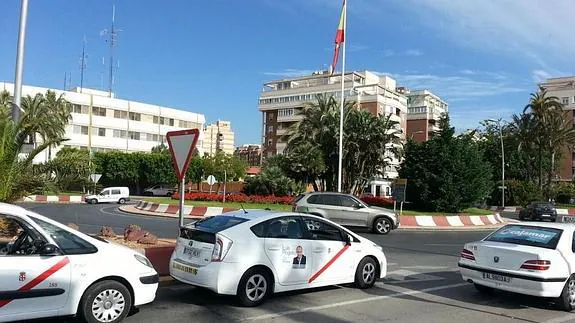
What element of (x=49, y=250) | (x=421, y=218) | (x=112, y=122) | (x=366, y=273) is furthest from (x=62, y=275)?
(x=112, y=122)

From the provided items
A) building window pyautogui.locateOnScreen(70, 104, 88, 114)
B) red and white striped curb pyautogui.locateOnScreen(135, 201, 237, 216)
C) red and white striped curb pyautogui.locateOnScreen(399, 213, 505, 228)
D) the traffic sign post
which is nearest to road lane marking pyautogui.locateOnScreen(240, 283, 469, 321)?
the traffic sign post

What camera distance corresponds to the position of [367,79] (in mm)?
112250

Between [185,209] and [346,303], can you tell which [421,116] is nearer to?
[185,209]

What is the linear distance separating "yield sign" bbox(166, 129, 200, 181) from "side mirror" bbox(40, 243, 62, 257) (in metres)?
3.53

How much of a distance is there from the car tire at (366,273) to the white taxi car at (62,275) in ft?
13.8

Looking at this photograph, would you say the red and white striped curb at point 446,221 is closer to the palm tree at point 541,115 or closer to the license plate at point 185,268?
the license plate at point 185,268

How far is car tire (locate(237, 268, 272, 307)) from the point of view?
7848 millimetres

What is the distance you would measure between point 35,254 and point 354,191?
34.3 m

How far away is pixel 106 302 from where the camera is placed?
6582mm

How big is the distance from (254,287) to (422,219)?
21139 millimetres

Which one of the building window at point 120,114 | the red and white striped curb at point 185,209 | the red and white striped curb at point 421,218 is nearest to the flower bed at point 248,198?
the red and white striped curb at point 185,209

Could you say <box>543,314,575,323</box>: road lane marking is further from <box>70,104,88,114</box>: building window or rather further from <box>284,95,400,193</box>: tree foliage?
<box>70,104,88,114</box>: building window

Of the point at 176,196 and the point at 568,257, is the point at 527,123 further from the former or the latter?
the point at 568,257

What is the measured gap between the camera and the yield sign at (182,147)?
9.56 metres
